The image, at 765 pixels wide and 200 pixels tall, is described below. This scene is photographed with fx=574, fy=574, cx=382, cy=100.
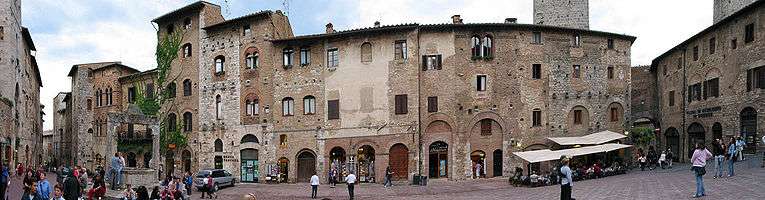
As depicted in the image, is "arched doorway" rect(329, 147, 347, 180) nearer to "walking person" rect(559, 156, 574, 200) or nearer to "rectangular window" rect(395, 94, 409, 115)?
"rectangular window" rect(395, 94, 409, 115)

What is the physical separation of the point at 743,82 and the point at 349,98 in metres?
20.8

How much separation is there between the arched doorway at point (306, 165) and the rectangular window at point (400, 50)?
8.01 meters

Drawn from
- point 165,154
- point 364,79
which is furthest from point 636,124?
point 165,154

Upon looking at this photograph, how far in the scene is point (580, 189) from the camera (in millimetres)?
22266

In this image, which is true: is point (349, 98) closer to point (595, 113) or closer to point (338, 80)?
point (338, 80)

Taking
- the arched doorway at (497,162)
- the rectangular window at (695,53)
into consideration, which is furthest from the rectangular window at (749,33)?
the arched doorway at (497,162)

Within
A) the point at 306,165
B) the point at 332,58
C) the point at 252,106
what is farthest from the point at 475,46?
the point at 252,106

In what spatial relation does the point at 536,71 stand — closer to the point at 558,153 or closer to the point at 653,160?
the point at 558,153

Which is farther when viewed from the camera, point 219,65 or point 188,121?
point 188,121

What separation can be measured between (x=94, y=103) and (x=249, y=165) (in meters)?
20.2

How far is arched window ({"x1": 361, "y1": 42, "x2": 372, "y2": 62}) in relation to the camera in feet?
111

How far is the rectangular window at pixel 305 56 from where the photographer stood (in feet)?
116

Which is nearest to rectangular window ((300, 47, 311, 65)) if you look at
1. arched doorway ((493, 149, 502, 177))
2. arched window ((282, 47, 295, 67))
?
arched window ((282, 47, 295, 67))

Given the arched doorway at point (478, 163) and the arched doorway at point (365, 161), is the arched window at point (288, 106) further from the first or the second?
the arched doorway at point (478, 163)
